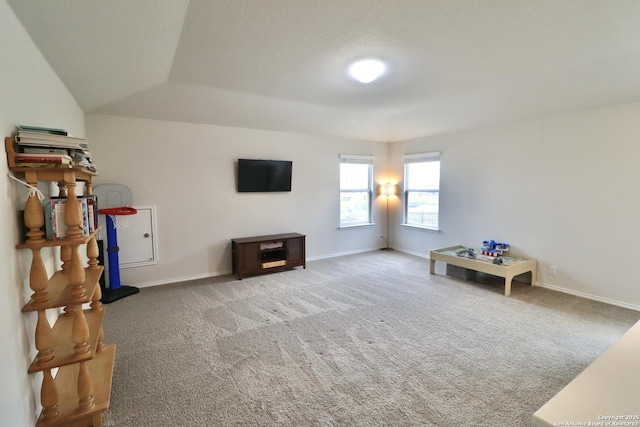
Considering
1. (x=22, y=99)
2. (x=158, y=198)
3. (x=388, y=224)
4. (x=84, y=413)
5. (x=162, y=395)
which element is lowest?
(x=162, y=395)

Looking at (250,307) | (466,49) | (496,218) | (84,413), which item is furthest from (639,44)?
(84,413)

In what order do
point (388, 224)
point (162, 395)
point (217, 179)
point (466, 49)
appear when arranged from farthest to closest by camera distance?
1. point (388, 224)
2. point (217, 179)
3. point (466, 49)
4. point (162, 395)

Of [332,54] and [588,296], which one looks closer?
[332,54]

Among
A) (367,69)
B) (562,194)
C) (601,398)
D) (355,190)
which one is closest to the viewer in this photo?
(601,398)

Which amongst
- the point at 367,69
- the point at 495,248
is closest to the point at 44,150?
the point at 367,69

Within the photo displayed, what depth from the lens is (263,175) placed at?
16.4 feet

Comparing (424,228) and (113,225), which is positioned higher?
(113,225)

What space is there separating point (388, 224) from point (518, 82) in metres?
3.77

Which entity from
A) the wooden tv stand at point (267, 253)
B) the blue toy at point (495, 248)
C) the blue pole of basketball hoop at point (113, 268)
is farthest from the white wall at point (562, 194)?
the blue pole of basketball hoop at point (113, 268)

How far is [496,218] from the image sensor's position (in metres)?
4.73

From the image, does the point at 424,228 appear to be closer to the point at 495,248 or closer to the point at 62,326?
the point at 495,248

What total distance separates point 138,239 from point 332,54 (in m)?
3.47

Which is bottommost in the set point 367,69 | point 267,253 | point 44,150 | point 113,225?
point 267,253

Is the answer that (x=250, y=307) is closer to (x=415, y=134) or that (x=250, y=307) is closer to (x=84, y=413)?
(x=84, y=413)
